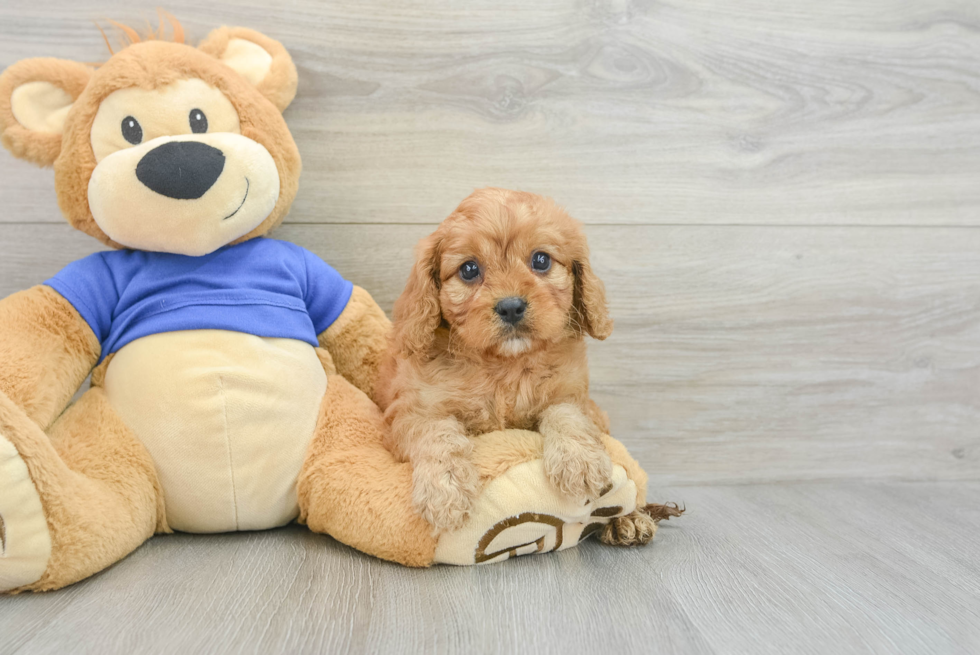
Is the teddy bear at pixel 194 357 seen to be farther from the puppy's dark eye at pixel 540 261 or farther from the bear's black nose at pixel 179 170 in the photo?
the puppy's dark eye at pixel 540 261

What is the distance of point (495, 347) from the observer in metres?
1.35

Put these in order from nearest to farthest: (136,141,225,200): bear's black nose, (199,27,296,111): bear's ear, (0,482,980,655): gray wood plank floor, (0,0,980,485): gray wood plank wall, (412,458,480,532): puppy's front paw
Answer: (0,482,980,655): gray wood plank floor
(412,458,480,532): puppy's front paw
(136,141,225,200): bear's black nose
(199,27,296,111): bear's ear
(0,0,980,485): gray wood plank wall

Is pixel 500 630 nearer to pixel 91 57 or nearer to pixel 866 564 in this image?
pixel 866 564

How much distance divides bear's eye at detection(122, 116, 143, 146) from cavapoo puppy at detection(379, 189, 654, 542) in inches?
26.0

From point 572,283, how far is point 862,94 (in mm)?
1209

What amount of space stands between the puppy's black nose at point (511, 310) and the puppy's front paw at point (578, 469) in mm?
261

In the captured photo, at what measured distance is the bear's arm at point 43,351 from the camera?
134cm

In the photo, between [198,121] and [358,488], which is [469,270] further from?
[198,121]

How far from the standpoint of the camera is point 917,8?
197 centimetres

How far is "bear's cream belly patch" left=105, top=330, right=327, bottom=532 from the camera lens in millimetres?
1403

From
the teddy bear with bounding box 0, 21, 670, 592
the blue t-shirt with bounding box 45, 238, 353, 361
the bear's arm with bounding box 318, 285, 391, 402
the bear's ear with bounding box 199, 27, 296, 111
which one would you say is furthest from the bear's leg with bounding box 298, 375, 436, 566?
the bear's ear with bounding box 199, 27, 296, 111

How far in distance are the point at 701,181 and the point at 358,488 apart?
1296mm

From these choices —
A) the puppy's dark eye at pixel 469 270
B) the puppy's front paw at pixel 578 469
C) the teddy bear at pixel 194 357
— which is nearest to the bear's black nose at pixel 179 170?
the teddy bear at pixel 194 357

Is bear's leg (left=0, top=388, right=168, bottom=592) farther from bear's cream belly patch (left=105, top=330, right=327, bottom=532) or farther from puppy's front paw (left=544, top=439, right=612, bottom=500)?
puppy's front paw (left=544, top=439, right=612, bottom=500)
